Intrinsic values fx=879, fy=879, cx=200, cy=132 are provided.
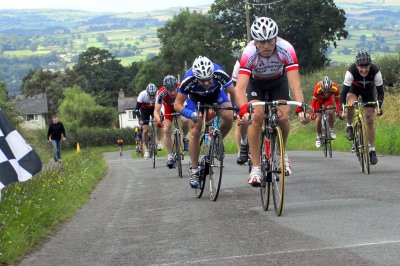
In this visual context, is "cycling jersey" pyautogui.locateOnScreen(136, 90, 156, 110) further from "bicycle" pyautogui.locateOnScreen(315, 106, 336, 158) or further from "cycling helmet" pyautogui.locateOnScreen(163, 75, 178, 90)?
"cycling helmet" pyautogui.locateOnScreen(163, 75, 178, 90)

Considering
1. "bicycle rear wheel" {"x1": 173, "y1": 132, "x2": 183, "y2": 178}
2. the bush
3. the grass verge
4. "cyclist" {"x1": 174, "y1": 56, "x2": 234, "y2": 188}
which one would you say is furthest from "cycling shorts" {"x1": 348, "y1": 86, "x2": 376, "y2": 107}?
the bush

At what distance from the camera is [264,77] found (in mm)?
10977

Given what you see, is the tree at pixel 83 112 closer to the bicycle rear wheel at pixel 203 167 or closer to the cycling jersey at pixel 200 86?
the cycling jersey at pixel 200 86

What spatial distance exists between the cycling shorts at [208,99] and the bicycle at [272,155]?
2.63 metres

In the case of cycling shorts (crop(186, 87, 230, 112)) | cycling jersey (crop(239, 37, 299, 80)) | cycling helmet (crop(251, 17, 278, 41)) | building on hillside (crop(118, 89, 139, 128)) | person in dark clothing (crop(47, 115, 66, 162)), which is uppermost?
cycling helmet (crop(251, 17, 278, 41))

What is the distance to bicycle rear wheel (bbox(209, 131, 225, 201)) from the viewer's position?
450 inches

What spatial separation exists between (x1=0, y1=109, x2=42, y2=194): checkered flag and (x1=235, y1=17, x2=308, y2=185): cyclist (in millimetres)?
2611

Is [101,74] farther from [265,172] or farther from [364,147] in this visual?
[265,172]

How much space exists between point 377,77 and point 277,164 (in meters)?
5.91

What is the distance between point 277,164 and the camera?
945 cm

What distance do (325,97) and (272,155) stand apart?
37.7 feet

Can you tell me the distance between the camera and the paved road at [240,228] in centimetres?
696

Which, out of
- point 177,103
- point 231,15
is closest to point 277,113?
point 177,103

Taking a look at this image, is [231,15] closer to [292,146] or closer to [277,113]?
[292,146]
